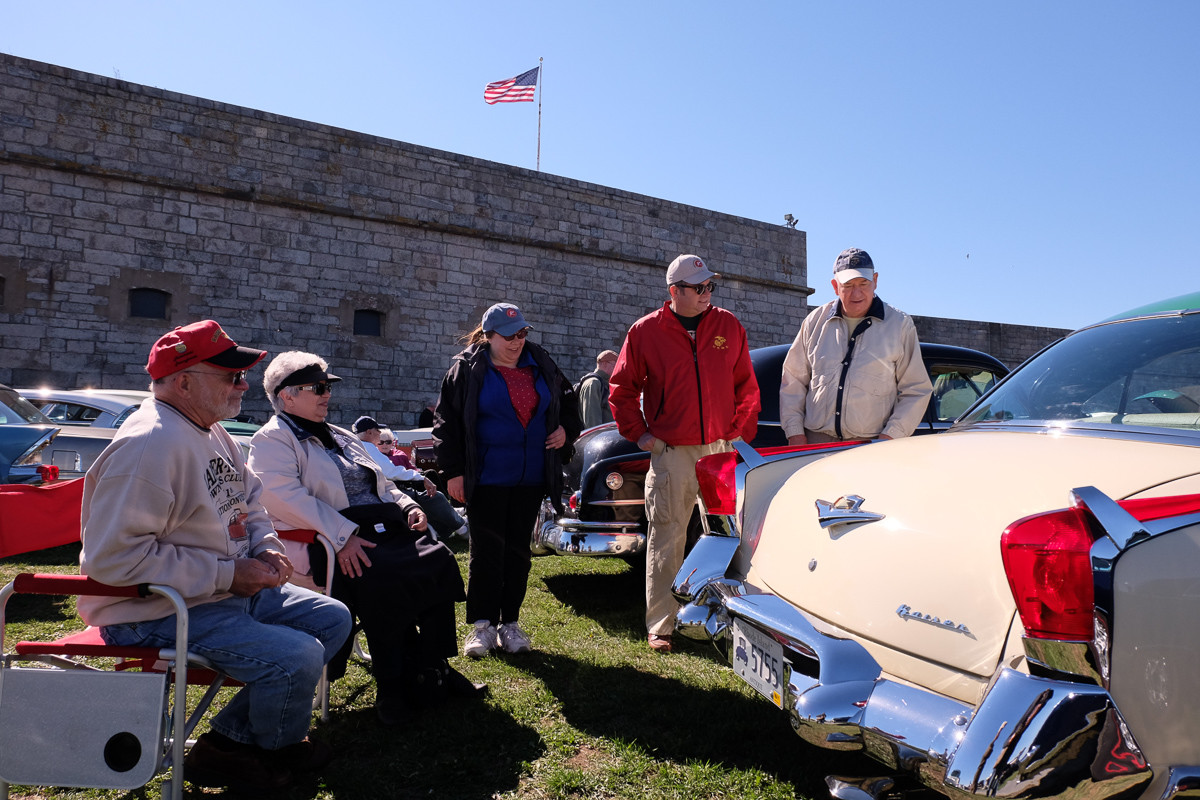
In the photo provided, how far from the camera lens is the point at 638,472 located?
533 centimetres

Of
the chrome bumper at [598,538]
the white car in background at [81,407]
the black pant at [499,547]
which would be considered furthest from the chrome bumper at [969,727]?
the white car in background at [81,407]

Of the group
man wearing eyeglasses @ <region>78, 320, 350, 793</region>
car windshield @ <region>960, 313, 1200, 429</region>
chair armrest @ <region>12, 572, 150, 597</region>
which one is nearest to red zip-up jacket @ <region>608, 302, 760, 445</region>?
car windshield @ <region>960, 313, 1200, 429</region>

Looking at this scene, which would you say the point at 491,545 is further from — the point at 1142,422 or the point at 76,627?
the point at 1142,422

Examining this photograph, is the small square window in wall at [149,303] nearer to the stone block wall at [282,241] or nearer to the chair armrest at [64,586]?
the stone block wall at [282,241]

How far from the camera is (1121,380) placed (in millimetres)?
2605

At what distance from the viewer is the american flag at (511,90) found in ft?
59.7

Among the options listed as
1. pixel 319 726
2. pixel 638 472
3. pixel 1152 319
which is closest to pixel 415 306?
pixel 638 472

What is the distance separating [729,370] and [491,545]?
1.63 m

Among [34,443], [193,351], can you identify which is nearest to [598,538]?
[193,351]

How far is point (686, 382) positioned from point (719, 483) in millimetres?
1205

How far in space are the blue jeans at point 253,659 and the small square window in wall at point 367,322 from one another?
1283 cm

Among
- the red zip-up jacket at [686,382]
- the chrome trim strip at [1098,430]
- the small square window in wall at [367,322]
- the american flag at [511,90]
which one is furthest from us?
the american flag at [511,90]

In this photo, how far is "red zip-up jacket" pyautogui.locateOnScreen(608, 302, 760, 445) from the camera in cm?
428

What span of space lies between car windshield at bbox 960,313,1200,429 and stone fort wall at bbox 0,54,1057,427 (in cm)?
1314
